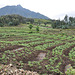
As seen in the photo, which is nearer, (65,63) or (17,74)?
(17,74)

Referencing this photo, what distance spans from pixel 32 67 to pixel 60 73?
402 cm

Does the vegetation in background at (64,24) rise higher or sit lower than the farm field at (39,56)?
higher

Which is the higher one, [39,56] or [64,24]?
[64,24]

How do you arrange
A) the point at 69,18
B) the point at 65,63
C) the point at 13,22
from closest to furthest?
the point at 65,63 → the point at 13,22 → the point at 69,18

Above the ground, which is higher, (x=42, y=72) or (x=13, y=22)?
(x=13, y=22)

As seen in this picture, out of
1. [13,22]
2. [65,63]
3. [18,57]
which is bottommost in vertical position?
[65,63]

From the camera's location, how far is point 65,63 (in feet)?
49.7

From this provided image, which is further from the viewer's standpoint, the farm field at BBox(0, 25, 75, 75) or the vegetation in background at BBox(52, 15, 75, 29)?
the vegetation in background at BBox(52, 15, 75, 29)

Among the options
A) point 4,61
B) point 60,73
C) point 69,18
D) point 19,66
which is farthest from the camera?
point 69,18

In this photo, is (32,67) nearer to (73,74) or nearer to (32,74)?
(32,74)

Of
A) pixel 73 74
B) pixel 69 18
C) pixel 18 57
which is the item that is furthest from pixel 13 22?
pixel 73 74

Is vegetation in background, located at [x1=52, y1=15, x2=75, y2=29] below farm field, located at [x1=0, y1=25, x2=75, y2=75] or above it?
above

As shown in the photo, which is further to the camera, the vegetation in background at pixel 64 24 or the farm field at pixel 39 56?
the vegetation in background at pixel 64 24

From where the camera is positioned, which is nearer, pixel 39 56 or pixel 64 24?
pixel 39 56
